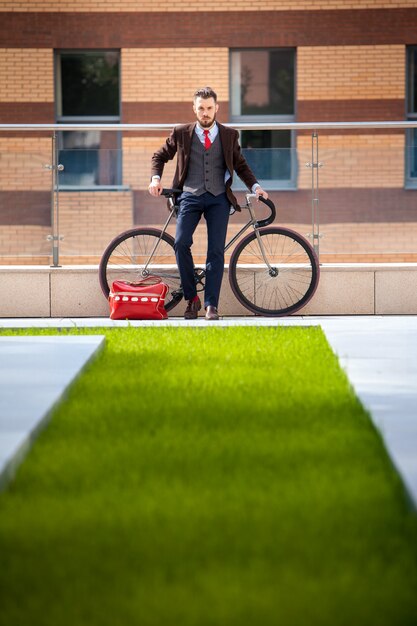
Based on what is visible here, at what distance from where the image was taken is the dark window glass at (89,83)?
704 inches

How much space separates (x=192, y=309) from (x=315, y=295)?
1.49 metres

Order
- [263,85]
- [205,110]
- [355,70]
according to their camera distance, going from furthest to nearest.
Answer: [263,85]
[355,70]
[205,110]

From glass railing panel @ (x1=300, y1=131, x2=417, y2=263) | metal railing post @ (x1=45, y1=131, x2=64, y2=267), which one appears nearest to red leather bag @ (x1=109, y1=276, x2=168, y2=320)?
metal railing post @ (x1=45, y1=131, x2=64, y2=267)

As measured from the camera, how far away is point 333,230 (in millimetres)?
11492

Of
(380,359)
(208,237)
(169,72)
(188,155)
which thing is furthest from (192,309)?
(169,72)

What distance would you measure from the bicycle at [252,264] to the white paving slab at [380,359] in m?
0.27

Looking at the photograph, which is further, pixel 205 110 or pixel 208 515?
pixel 205 110

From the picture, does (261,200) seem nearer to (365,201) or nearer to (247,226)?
(247,226)

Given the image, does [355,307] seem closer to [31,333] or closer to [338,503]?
[31,333]

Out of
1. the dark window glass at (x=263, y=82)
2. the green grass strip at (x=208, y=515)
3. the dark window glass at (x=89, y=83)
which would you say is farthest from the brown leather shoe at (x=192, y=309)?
the dark window glass at (x=89, y=83)

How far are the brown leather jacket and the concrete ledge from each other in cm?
133

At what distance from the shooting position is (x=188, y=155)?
10.2 metres

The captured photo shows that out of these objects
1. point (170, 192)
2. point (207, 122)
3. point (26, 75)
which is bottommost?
point (170, 192)

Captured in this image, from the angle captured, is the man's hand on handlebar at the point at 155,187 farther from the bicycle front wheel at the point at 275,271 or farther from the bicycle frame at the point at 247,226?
the bicycle front wheel at the point at 275,271
